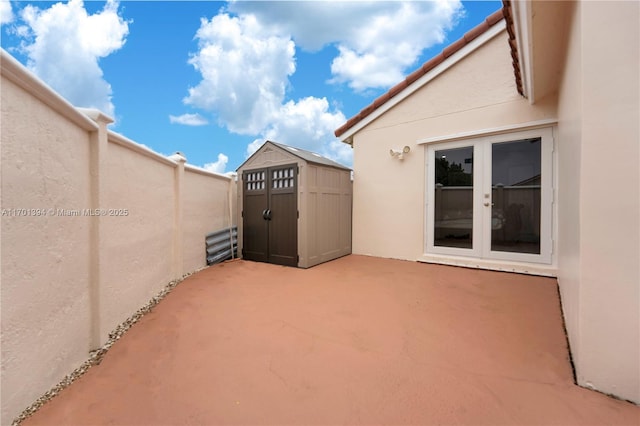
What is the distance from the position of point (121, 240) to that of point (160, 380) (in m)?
1.55

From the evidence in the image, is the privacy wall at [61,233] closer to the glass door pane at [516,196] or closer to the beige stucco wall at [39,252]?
the beige stucco wall at [39,252]

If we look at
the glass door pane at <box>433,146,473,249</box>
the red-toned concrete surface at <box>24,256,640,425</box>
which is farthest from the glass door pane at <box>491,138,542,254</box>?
the red-toned concrete surface at <box>24,256,640,425</box>

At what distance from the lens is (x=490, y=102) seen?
446cm

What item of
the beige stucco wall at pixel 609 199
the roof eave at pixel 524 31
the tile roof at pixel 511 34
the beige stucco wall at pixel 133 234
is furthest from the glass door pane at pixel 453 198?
the beige stucco wall at pixel 133 234

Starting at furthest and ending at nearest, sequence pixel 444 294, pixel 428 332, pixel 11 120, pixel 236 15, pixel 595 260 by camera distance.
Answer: pixel 236 15 < pixel 444 294 < pixel 428 332 < pixel 595 260 < pixel 11 120

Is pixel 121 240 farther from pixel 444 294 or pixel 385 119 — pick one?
pixel 385 119

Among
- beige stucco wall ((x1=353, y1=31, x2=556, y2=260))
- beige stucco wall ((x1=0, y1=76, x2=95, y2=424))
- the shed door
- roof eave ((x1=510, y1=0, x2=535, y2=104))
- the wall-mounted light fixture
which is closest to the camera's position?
beige stucco wall ((x1=0, y1=76, x2=95, y2=424))

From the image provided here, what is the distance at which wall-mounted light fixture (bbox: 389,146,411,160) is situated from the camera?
206 inches

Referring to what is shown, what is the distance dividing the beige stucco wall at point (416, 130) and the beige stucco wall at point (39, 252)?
4.76 metres

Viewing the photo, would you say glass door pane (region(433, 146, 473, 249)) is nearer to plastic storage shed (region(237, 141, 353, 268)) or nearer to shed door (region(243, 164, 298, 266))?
plastic storage shed (region(237, 141, 353, 268))

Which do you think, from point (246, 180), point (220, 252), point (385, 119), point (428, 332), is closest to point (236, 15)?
point (246, 180)

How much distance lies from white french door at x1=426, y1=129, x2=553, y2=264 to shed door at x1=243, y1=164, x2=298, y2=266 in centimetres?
267

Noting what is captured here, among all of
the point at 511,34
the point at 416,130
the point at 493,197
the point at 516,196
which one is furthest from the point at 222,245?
the point at 511,34

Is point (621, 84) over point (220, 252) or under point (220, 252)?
over
